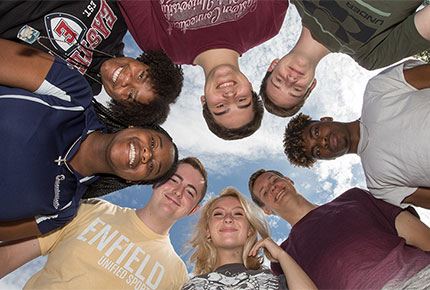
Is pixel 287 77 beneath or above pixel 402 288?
above

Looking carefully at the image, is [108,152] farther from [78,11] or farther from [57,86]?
[78,11]

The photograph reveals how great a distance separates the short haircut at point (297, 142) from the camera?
189 inches

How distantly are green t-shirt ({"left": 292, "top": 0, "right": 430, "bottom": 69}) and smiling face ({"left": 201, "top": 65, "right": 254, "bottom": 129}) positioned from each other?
1.16 metres

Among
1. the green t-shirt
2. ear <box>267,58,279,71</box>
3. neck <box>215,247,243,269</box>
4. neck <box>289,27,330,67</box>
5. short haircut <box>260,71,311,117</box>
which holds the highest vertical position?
the green t-shirt

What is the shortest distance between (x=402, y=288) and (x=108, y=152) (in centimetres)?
318

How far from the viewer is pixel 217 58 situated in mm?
3936

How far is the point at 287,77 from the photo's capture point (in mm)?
3844

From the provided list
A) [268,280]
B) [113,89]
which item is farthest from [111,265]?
[113,89]

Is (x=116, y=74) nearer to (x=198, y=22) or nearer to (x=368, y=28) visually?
(x=198, y=22)

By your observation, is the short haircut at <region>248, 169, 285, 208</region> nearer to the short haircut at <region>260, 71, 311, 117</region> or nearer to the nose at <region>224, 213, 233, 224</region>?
the nose at <region>224, 213, 233, 224</region>

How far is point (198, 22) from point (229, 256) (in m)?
3.38

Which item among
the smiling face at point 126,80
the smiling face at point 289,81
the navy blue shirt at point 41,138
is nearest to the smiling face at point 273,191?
the smiling face at point 289,81

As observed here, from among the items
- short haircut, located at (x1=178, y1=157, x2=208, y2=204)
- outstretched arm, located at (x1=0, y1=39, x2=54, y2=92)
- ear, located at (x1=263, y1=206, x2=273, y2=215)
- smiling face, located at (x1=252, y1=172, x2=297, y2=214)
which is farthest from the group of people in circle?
ear, located at (x1=263, y1=206, x2=273, y2=215)

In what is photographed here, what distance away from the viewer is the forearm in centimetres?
323
